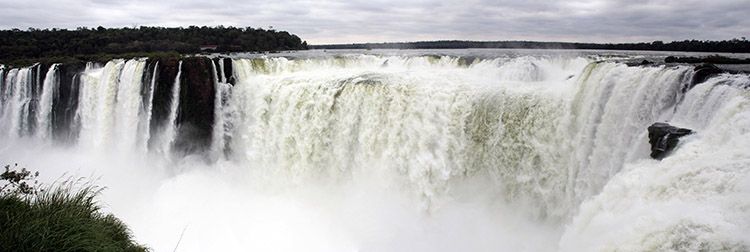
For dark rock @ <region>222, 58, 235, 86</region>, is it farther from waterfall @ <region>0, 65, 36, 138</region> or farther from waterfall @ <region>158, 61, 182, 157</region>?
waterfall @ <region>0, 65, 36, 138</region>

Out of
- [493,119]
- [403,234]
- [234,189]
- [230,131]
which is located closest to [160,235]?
[234,189]

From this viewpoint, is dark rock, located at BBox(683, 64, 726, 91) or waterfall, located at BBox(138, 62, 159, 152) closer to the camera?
dark rock, located at BBox(683, 64, 726, 91)

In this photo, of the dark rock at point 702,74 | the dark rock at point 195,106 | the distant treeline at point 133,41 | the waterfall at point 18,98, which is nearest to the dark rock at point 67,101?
the waterfall at point 18,98

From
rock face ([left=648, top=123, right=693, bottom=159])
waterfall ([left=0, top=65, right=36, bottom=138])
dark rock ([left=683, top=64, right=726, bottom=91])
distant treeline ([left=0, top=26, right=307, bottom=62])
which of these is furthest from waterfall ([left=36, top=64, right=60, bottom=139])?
dark rock ([left=683, top=64, right=726, bottom=91])

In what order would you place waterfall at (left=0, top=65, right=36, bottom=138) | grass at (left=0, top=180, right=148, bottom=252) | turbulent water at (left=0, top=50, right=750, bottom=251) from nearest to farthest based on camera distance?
grass at (left=0, top=180, right=148, bottom=252) < turbulent water at (left=0, top=50, right=750, bottom=251) < waterfall at (left=0, top=65, right=36, bottom=138)

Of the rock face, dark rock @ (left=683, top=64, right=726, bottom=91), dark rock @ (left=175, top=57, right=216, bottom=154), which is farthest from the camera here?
dark rock @ (left=175, top=57, right=216, bottom=154)

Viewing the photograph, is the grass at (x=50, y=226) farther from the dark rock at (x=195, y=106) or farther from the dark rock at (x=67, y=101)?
the dark rock at (x=67, y=101)

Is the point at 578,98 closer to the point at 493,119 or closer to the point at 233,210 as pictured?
the point at 493,119

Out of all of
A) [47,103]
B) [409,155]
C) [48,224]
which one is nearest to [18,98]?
[47,103]
